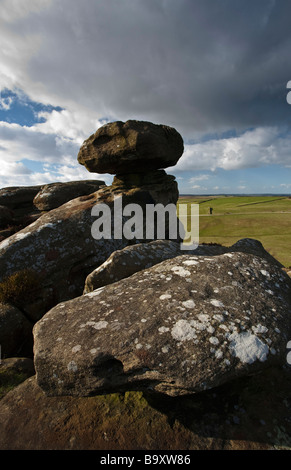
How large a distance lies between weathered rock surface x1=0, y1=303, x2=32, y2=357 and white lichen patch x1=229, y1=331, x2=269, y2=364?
20.4 feet

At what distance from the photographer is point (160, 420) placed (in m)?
4.12

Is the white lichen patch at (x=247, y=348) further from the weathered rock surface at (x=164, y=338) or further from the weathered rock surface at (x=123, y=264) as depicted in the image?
the weathered rock surface at (x=123, y=264)

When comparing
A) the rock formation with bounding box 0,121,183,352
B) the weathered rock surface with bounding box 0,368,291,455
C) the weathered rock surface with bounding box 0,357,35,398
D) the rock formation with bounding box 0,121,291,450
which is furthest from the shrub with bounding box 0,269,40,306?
the weathered rock surface with bounding box 0,368,291,455

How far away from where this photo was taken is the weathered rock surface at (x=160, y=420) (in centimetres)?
379

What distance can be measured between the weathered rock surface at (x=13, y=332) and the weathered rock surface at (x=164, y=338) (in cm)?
309

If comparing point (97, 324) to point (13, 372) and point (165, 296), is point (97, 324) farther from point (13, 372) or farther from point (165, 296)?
point (13, 372)

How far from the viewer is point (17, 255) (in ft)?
30.2

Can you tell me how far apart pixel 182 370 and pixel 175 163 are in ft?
50.9

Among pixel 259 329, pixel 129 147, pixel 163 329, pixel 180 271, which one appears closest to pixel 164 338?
pixel 163 329

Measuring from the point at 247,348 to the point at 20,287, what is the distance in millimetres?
7451

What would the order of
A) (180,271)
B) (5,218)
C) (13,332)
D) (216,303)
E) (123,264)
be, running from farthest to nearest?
(5,218), (123,264), (13,332), (180,271), (216,303)
